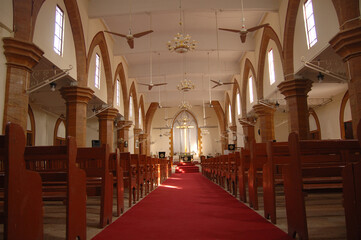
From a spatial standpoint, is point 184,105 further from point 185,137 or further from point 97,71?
point 185,137

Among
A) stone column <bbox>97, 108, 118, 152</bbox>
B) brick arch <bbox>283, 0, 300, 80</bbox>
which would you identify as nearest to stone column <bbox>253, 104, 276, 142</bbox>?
brick arch <bbox>283, 0, 300, 80</bbox>

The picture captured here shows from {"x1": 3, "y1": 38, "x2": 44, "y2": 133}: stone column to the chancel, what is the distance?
0.03 meters

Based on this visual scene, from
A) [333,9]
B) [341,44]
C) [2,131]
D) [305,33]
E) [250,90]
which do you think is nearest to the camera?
[2,131]

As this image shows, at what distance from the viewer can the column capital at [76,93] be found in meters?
10.8

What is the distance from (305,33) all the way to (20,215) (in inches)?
424

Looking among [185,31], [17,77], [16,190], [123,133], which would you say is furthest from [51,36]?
[123,133]

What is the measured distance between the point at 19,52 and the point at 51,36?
2.59 meters

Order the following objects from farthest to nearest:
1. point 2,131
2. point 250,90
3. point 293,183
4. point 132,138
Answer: point 132,138 < point 250,90 < point 2,131 < point 293,183

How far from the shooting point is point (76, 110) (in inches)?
426

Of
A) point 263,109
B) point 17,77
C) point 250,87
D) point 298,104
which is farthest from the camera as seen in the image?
point 250,87

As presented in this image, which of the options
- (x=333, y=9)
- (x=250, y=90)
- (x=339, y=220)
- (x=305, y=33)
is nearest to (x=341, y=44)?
(x=333, y=9)

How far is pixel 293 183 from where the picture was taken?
294 cm

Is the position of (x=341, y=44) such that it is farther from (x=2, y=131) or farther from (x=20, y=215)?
(x=2, y=131)

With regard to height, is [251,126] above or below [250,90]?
below
